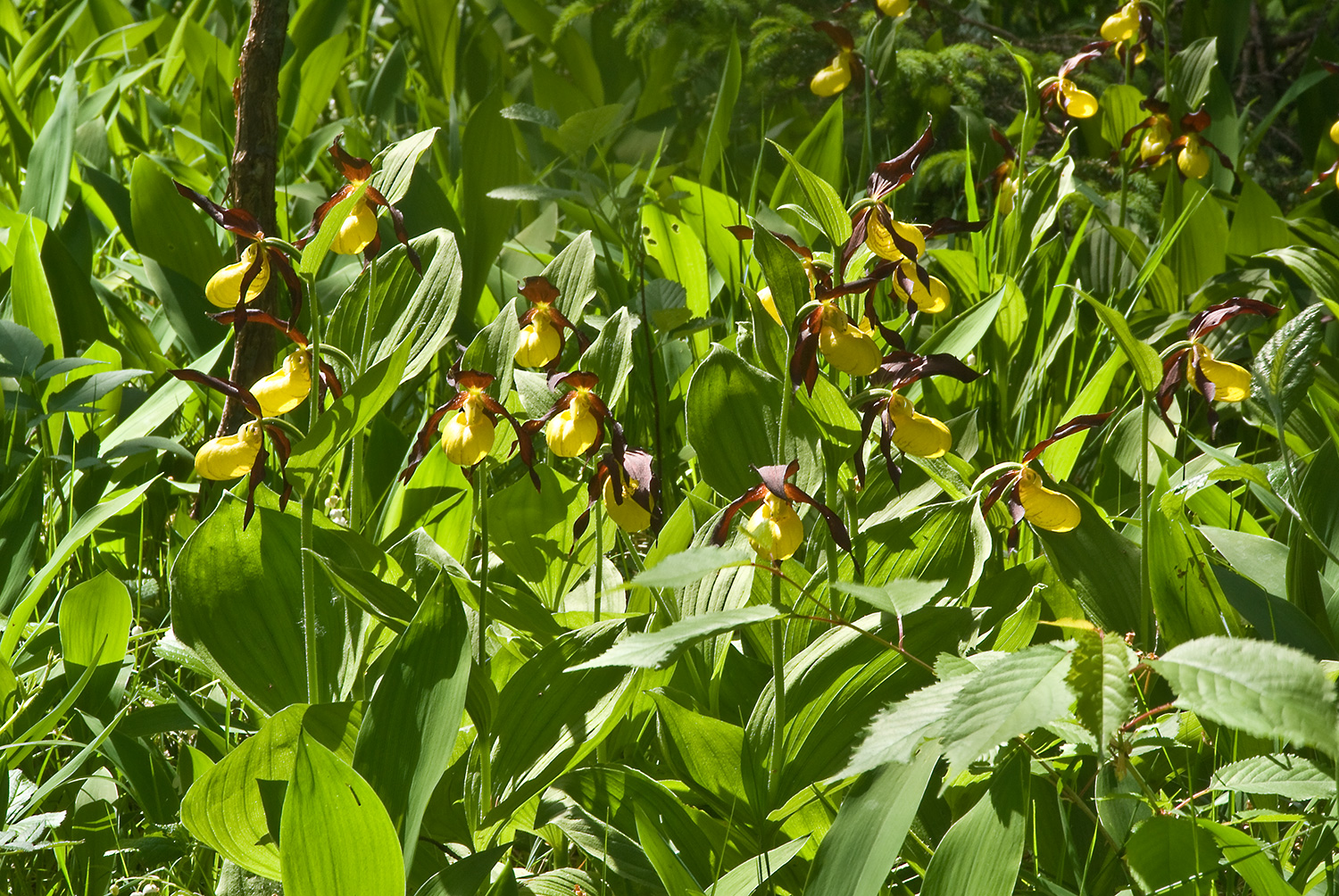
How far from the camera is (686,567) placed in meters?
0.60

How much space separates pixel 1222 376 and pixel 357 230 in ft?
3.51

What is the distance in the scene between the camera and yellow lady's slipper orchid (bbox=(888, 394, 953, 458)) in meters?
1.08

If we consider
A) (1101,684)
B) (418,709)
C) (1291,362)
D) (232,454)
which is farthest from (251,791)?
(1291,362)

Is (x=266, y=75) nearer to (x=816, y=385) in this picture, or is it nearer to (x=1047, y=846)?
(x=816, y=385)

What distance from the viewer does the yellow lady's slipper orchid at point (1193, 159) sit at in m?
2.11

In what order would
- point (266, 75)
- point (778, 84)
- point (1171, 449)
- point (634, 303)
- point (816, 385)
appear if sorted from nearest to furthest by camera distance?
1. point (816, 385)
2. point (266, 75)
3. point (1171, 449)
4. point (634, 303)
5. point (778, 84)

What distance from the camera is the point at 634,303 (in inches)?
76.8

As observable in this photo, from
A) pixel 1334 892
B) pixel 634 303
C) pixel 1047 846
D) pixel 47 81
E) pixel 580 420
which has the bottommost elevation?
pixel 1047 846

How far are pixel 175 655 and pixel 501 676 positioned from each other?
1.37ft

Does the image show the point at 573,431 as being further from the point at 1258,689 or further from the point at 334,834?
the point at 1258,689

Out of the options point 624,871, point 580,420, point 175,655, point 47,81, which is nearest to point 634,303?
point 580,420

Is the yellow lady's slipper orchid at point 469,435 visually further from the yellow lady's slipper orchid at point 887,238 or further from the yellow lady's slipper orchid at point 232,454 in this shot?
the yellow lady's slipper orchid at point 887,238

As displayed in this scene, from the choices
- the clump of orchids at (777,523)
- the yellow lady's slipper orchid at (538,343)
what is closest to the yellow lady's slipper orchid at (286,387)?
the yellow lady's slipper orchid at (538,343)

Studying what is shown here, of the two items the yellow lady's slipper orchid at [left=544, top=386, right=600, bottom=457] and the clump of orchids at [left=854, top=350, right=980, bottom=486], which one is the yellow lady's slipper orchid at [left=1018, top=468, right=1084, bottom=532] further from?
the yellow lady's slipper orchid at [left=544, top=386, right=600, bottom=457]
